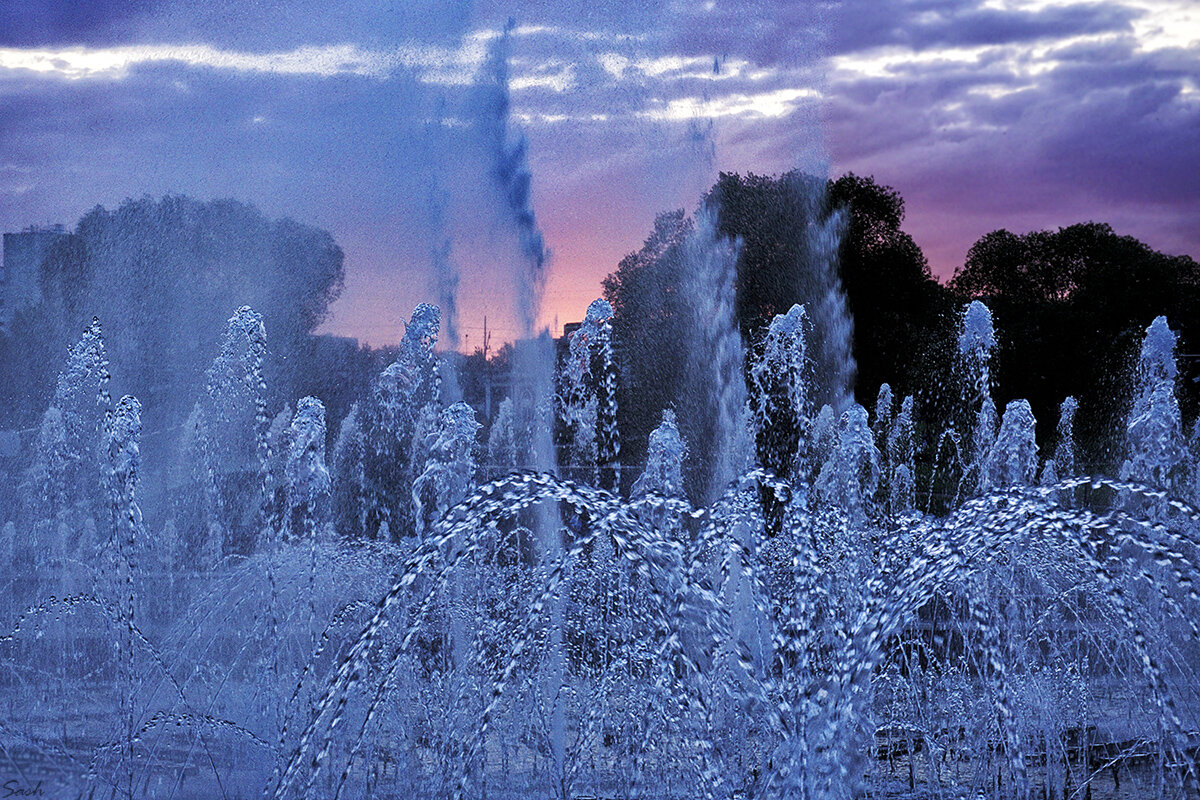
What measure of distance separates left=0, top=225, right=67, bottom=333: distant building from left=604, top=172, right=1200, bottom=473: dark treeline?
1248 centimetres

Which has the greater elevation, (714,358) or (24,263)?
(24,263)

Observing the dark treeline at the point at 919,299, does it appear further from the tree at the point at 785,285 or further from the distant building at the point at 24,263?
the distant building at the point at 24,263

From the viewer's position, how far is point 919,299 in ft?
108

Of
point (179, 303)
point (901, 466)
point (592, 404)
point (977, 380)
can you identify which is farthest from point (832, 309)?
point (179, 303)

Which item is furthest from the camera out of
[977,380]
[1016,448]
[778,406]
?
[977,380]

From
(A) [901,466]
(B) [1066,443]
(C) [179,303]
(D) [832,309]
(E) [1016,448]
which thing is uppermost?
(D) [832,309]

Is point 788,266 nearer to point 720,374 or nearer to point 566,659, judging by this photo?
point 720,374

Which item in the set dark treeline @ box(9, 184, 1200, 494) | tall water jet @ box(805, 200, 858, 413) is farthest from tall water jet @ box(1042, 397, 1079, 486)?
tall water jet @ box(805, 200, 858, 413)

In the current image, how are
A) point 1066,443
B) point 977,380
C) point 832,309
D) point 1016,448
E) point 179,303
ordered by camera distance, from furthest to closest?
1. point 977,380
2. point 832,309
3. point 1066,443
4. point 179,303
5. point 1016,448

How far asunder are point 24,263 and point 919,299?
22.0 meters

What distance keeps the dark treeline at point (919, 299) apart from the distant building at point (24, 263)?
12479 mm

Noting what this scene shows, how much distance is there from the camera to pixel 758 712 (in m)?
6.66

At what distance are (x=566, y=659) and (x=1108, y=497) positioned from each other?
13.9 m

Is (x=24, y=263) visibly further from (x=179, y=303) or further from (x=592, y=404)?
(x=592, y=404)
